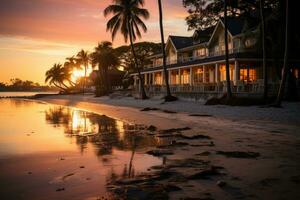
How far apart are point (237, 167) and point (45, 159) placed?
16.6 feet

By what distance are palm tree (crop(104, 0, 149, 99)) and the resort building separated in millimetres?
6892

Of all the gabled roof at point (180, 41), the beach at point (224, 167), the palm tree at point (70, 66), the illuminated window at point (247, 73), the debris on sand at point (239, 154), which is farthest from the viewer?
the palm tree at point (70, 66)

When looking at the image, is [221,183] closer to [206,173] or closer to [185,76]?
[206,173]

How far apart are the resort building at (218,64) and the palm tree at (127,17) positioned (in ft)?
22.6

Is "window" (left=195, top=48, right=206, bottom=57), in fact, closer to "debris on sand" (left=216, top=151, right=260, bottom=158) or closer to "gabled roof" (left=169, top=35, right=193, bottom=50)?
"gabled roof" (left=169, top=35, right=193, bottom=50)

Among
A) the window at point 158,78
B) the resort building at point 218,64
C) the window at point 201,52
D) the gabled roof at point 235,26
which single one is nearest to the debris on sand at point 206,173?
the resort building at point 218,64

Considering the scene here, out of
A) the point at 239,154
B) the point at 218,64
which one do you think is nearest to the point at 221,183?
the point at 239,154

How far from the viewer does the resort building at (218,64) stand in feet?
96.2

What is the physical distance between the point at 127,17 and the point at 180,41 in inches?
525

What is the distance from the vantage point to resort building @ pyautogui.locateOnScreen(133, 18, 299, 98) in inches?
1154

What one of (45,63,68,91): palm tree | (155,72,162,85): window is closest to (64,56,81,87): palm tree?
(45,63,68,91): palm tree

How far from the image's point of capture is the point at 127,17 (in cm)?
3928

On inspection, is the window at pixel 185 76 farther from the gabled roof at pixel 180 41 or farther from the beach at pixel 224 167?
the beach at pixel 224 167

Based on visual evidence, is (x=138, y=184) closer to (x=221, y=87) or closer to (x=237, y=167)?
(x=237, y=167)
